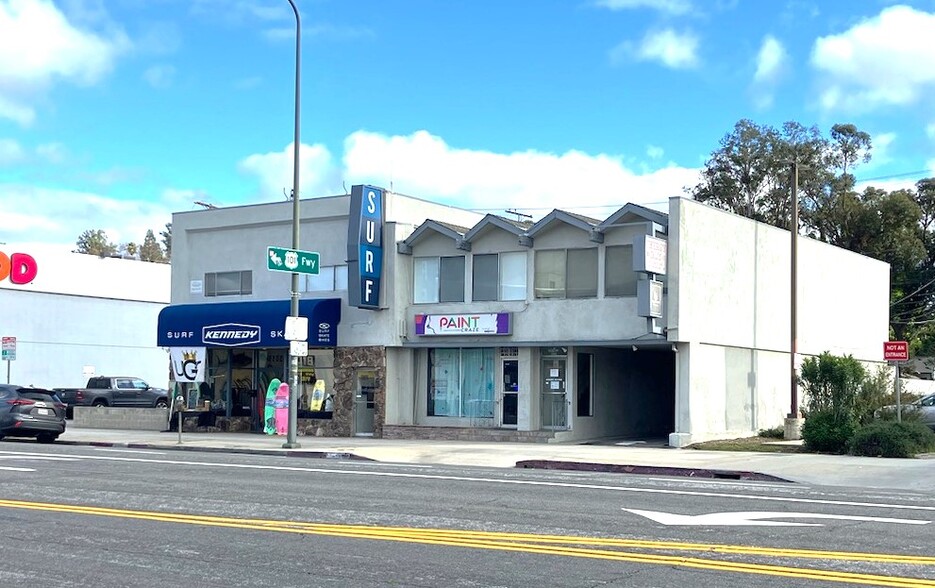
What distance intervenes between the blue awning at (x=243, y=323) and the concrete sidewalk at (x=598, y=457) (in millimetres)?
2982

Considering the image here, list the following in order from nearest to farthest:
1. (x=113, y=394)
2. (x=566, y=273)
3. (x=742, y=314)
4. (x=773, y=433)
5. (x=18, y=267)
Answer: (x=566, y=273) < (x=773, y=433) < (x=742, y=314) < (x=113, y=394) < (x=18, y=267)

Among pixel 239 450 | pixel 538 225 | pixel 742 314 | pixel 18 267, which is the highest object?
pixel 18 267

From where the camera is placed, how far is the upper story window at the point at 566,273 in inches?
1144

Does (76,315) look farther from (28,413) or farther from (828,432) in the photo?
(828,432)

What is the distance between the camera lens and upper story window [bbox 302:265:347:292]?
3250 cm

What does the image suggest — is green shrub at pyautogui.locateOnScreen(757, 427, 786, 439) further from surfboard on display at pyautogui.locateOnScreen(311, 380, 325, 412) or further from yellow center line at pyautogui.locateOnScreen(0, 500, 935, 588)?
yellow center line at pyautogui.locateOnScreen(0, 500, 935, 588)

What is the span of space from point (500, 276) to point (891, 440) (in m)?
11.5

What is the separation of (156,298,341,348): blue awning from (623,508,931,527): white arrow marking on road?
20.0m

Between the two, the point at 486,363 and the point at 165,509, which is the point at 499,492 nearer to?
the point at 165,509

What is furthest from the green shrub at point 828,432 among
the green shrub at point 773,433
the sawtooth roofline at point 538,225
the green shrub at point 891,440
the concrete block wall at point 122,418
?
the concrete block wall at point 122,418

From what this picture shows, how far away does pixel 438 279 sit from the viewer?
31359mm

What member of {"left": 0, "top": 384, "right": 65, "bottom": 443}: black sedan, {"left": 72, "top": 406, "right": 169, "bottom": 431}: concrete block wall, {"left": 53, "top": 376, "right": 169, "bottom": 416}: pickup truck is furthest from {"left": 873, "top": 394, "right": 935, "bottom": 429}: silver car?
{"left": 53, "top": 376, "right": 169, "bottom": 416}: pickup truck

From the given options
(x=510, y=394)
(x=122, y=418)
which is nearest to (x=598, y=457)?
(x=510, y=394)

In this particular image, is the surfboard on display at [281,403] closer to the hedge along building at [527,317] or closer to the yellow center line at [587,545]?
the hedge along building at [527,317]
